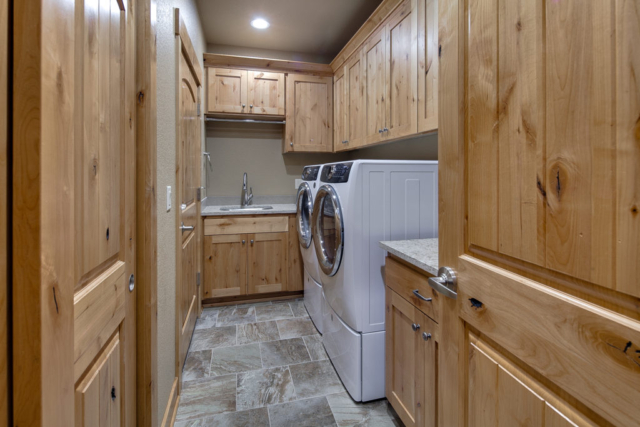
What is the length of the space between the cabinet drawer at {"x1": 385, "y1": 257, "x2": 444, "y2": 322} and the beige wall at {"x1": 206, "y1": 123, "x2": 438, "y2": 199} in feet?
6.50

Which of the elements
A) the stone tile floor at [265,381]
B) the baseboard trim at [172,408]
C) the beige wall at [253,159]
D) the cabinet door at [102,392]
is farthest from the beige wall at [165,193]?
the beige wall at [253,159]

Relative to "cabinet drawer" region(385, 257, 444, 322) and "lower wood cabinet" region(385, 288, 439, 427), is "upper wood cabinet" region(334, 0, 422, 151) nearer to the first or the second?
"cabinet drawer" region(385, 257, 444, 322)

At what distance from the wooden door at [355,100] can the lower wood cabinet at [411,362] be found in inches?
61.3

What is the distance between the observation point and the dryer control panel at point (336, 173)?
1666 mm

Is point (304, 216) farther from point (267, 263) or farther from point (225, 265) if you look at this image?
point (225, 265)

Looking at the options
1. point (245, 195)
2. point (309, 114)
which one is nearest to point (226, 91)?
point (309, 114)

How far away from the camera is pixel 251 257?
3014 mm

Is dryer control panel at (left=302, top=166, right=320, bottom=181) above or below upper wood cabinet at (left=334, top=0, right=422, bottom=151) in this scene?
below

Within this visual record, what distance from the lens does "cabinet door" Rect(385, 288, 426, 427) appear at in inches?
50.6

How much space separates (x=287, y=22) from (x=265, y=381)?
9.31ft

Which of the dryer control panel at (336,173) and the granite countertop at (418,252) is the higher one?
the dryer control panel at (336,173)

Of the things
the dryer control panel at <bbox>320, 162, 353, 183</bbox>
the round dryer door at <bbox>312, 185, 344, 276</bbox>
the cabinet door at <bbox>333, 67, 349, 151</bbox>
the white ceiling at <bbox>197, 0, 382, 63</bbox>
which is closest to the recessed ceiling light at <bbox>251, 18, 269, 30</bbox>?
the white ceiling at <bbox>197, 0, 382, 63</bbox>

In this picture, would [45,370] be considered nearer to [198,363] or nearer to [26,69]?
[26,69]

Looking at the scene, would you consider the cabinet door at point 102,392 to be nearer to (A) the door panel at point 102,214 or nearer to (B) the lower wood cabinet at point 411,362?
(A) the door panel at point 102,214
